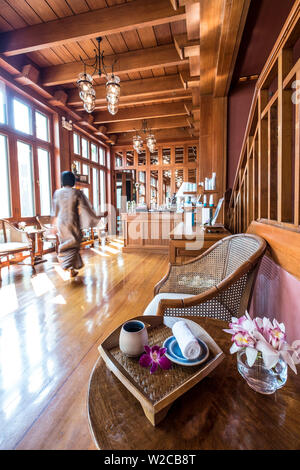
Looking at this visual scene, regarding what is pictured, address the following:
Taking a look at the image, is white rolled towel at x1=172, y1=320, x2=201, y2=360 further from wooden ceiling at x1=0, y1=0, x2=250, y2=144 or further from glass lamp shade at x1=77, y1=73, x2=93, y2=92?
glass lamp shade at x1=77, y1=73, x2=93, y2=92

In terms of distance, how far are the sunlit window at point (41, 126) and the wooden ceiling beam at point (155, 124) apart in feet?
8.28

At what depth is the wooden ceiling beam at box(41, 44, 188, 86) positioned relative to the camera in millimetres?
3881

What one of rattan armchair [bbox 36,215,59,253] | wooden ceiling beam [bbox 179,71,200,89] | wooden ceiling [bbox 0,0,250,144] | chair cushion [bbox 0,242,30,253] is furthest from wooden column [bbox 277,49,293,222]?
rattan armchair [bbox 36,215,59,253]

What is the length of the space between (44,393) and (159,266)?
2991mm

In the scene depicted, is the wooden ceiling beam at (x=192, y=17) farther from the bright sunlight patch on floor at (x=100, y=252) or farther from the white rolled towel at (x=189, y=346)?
the bright sunlight patch on floor at (x=100, y=252)

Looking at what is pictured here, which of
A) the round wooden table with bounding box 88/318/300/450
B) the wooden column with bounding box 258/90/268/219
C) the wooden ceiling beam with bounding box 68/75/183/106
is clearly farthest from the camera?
the wooden ceiling beam with bounding box 68/75/183/106

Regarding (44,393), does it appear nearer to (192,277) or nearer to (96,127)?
(192,277)

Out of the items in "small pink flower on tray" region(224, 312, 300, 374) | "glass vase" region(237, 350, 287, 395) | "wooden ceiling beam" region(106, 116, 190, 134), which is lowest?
"glass vase" region(237, 350, 287, 395)

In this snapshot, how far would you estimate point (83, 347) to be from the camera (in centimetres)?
177

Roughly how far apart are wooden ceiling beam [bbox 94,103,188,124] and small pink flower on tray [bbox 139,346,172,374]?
664 cm

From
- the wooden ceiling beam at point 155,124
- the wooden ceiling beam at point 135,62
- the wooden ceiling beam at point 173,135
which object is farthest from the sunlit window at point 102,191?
the wooden ceiling beam at point 135,62

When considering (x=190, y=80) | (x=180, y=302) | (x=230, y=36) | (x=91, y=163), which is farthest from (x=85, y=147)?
(x=180, y=302)

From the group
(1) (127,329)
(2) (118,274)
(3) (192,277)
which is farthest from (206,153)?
(1) (127,329)
